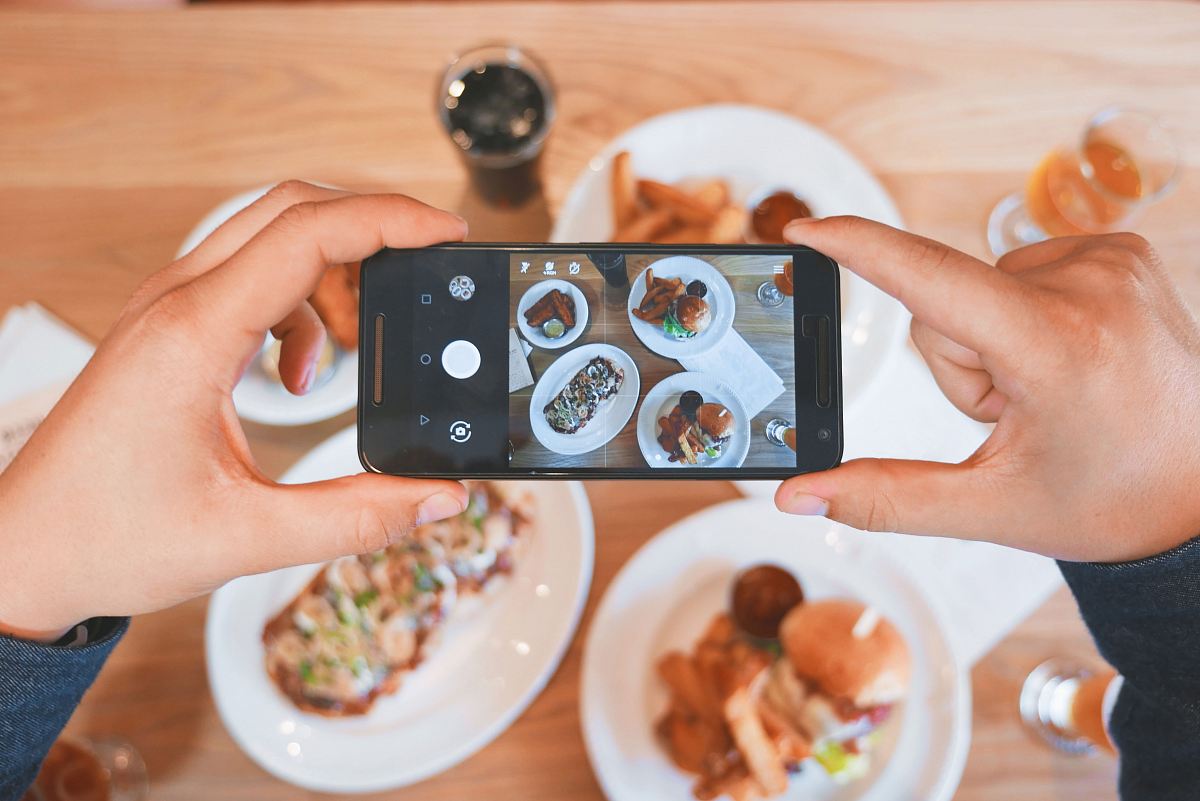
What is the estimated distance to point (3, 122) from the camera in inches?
44.8

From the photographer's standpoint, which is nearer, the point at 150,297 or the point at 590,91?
the point at 150,297

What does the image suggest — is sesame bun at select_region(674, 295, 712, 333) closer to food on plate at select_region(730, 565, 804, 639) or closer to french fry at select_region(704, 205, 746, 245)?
french fry at select_region(704, 205, 746, 245)

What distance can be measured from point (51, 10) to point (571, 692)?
1.24 m

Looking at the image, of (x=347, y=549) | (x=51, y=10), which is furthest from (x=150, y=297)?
(x=51, y=10)

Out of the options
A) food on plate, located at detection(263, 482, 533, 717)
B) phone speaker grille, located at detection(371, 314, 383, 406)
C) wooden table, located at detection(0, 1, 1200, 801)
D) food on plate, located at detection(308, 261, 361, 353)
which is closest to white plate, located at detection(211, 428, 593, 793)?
food on plate, located at detection(263, 482, 533, 717)

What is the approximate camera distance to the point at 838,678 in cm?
96

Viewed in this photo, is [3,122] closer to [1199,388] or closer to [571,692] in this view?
[571,692]

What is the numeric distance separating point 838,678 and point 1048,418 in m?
0.45

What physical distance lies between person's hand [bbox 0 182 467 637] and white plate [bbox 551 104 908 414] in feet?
1.34

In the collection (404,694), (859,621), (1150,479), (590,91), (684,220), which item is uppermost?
(590,91)

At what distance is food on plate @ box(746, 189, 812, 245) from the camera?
1069 millimetres

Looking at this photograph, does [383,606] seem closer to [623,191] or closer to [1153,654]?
[623,191]

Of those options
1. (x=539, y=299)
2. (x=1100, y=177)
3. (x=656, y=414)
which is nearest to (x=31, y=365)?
(x=539, y=299)

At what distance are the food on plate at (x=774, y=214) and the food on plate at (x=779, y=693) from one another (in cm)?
45
